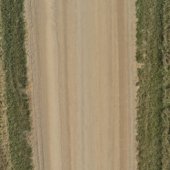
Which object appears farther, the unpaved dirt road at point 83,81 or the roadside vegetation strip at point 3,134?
the roadside vegetation strip at point 3,134

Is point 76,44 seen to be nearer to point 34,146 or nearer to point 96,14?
point 96,14

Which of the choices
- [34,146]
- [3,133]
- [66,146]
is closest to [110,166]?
[66,146]

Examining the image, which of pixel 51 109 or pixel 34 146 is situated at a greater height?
pixel 51 109

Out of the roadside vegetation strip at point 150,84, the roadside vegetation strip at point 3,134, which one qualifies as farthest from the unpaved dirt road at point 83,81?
the roadside vegetation strip at point 3,134

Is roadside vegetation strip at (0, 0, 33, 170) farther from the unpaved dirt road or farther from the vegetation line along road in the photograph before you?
the vegetation line along road

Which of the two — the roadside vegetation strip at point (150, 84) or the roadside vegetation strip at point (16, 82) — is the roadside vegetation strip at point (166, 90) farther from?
the roadside vegetation strip at point (16, 82)

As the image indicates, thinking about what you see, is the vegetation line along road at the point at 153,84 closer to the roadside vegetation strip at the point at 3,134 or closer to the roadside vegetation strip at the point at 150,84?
the roadside vegetation strip at the point at 150,84
